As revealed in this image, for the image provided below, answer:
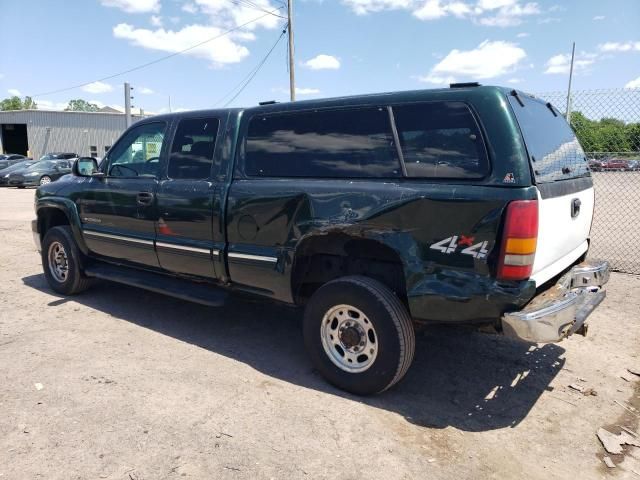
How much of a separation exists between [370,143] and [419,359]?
6.22 feet

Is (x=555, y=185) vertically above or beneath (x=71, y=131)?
beneath

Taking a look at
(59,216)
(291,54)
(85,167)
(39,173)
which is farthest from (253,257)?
(39,173)

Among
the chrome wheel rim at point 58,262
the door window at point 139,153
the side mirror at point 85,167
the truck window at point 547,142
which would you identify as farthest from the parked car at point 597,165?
the chrome wheel rim at point 58,262

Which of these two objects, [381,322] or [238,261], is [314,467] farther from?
→ [238,261]

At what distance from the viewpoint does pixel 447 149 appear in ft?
10.1

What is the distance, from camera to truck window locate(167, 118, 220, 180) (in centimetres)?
433

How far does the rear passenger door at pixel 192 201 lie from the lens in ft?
13.8

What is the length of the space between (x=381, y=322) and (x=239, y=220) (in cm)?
146

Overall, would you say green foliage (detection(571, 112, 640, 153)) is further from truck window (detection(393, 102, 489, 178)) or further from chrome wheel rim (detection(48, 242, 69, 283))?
chrome wheel rim (detection(48, 242, 69, 283))

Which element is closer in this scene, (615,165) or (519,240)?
(519,240)

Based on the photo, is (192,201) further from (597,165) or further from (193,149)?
(597,165)

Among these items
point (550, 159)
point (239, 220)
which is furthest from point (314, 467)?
point (550, 159)

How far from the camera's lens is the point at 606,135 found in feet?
28.6

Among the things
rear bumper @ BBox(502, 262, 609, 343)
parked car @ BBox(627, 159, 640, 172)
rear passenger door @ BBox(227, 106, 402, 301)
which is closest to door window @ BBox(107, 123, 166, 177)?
rear passenger door @ BBox(227, 106, 402, 301)
